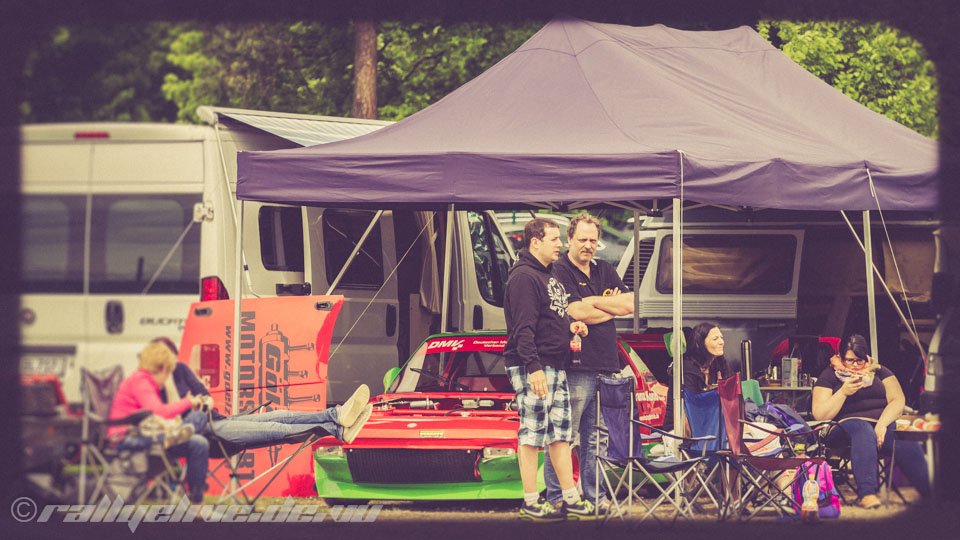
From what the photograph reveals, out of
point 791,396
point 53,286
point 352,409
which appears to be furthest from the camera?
point 791,396

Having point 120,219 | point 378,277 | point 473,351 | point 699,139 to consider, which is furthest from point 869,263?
point 120,219

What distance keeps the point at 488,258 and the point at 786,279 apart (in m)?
3.01

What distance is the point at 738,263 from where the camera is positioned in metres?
15.7

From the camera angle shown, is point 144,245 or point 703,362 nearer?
point 703,362

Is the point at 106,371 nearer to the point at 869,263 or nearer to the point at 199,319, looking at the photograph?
the point at 199,319

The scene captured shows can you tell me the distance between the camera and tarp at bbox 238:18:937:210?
10023mm

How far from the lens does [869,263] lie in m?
11.4

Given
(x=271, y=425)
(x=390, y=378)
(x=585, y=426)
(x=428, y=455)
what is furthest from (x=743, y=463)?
(x=271, y=425)

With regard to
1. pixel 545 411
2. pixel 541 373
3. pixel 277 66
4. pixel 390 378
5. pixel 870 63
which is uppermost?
pixel 277 66

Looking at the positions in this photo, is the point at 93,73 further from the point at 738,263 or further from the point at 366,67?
the point at 366,67

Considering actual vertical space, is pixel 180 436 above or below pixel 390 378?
below

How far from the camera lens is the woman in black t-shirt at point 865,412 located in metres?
10.5

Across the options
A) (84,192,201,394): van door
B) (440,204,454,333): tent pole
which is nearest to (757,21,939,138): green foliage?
(440,204,454,333): tent pole

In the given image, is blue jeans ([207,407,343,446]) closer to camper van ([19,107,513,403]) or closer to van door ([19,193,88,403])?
camper van ([19,107,513,403])
